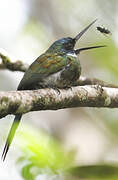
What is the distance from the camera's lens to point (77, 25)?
6.82 metres

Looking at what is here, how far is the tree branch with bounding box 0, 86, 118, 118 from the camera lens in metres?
1.89

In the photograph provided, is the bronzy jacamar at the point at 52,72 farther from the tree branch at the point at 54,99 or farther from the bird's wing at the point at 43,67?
the tree branch at the point at 54,99

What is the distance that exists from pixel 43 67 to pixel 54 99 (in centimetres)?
61

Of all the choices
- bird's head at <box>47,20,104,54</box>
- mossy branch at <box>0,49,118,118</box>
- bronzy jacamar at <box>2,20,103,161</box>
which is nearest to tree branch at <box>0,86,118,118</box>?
mossy branch at <box>0,49,118,118</box>

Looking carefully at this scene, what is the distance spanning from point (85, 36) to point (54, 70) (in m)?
3.76

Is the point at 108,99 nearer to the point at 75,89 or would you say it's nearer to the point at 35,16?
the point at 75,89

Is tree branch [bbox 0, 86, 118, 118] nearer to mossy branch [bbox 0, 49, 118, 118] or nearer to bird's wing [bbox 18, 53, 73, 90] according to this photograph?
mossy branch [bbox 0, 49, 118, 118]

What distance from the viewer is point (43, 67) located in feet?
9.44

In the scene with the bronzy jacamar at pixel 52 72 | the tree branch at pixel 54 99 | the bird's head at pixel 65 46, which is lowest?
the tree branch at pixel 54 99

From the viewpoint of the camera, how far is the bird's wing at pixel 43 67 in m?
2.68

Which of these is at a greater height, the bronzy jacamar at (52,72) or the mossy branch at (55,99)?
the bronzy jacamar at (52,72)

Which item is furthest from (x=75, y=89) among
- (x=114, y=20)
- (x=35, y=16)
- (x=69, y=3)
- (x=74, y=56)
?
(x=69, y=3)

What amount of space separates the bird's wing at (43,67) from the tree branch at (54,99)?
27cm

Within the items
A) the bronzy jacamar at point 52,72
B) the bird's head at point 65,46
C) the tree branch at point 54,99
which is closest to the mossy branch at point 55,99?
the tree branch at point 54,99
